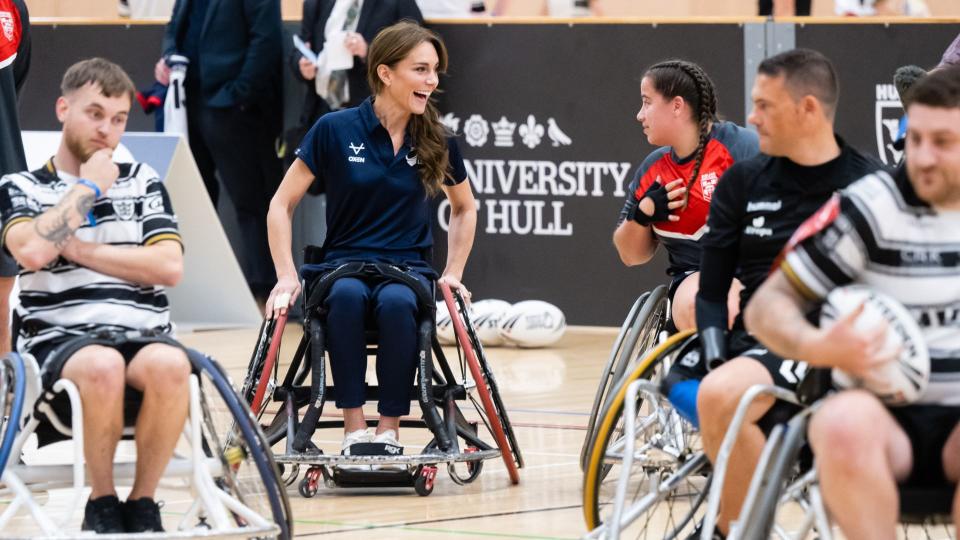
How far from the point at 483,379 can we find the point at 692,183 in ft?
2.97

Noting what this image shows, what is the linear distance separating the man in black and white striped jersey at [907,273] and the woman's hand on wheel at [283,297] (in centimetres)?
234

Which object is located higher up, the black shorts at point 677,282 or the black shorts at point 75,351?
the black shorts at point 75,351

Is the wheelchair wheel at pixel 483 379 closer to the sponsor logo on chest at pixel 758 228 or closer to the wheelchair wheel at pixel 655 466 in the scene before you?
the wheelchair wheel at pixel 655 466

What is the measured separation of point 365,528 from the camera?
16.2 ft

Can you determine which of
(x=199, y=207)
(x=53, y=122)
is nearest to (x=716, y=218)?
(x=199, y=207)

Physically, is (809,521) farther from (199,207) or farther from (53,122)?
(53,122)

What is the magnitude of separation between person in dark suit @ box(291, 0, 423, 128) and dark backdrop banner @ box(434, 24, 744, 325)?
1.33 feet

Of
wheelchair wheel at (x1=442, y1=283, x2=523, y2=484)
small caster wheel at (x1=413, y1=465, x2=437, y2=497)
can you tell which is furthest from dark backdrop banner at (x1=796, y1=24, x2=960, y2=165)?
small caster wheel at (x1=413, y1=465, x2=437, y2=497)

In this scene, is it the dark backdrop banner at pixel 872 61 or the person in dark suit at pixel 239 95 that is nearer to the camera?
the dark backdrop banner at pixel 872 61

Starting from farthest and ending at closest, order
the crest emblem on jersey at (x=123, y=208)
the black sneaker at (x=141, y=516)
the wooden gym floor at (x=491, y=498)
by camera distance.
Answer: the wooden gym floor at (x=491, y=498) < the crest emblem on jersey at (x=123, y=208) < the black sneaker at (x=141, y=516)

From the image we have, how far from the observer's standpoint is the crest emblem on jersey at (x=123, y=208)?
4277 mm

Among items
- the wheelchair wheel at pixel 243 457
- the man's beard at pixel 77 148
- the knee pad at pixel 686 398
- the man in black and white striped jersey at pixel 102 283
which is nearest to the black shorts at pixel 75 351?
the man in black and white striped jersey at pixel 102 283

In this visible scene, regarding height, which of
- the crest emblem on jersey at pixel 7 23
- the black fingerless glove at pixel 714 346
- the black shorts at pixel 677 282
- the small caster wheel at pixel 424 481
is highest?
the crest emblem on jersey at pixel 7 23

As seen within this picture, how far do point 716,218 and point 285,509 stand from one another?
3.85ft
